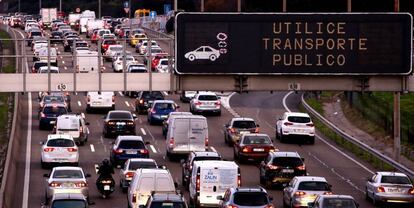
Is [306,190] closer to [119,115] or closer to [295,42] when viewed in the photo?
[295,42]

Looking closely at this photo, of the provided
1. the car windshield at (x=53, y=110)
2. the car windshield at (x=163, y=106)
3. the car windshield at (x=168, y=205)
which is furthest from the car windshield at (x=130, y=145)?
the car windshield at (x=168, y=205)

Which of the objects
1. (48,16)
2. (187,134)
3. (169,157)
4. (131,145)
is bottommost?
(169,157)

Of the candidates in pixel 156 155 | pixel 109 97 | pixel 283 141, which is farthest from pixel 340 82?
pixel 109 97

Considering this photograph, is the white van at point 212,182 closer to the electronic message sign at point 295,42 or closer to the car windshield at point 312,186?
the car windshield at point 312,186

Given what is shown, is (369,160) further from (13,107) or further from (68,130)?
(13,107)

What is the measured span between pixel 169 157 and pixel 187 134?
1.90 metres

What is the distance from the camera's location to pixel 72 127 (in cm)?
6191

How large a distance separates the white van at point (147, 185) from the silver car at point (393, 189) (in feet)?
26.3

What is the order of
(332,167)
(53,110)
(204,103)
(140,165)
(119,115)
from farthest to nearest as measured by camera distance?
(204,103) → (53,110) → (119,115) → (332,167) → (140,165)

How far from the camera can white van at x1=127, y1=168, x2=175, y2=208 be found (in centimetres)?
4034

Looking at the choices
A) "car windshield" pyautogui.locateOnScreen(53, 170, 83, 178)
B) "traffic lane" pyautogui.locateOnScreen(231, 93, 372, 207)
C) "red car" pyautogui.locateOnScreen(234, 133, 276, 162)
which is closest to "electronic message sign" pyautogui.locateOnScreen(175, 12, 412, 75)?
"car windshield" pyautogui.locateOnScreen(53, 170, 83, 178)

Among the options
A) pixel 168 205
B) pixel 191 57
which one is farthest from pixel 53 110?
pixel 168 205

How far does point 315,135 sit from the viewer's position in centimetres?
6856

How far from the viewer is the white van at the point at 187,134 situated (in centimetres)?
5603
